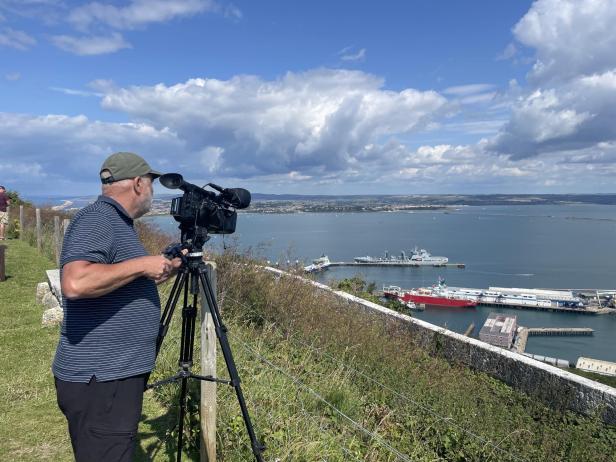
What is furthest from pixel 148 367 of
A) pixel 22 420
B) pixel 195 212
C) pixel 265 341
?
pixel 265 341

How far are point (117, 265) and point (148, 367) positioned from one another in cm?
50

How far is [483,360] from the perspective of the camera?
245 inches

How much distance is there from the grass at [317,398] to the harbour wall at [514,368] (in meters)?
0.15

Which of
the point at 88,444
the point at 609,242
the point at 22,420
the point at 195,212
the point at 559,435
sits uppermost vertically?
the point at 195,212

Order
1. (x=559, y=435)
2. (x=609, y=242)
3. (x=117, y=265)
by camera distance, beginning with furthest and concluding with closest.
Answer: (x=609, y=242) → (x=559, y=435) → (x=117, y=265)

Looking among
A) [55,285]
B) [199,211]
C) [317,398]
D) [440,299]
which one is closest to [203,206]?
[199,211]

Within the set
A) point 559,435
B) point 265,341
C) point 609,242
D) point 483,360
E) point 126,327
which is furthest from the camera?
point 609,242

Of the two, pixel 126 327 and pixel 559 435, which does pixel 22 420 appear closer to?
pixel 126 327

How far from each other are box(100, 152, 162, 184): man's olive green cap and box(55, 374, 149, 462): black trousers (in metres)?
0.81

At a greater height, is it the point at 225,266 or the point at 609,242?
the point at 225,266

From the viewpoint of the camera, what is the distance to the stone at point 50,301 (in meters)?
6.57

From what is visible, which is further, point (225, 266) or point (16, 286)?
point (16, 286)

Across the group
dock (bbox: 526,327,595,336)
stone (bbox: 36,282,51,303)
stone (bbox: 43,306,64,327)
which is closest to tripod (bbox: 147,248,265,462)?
stone (bbox: 43,306,64,327)

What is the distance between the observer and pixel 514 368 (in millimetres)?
5820
